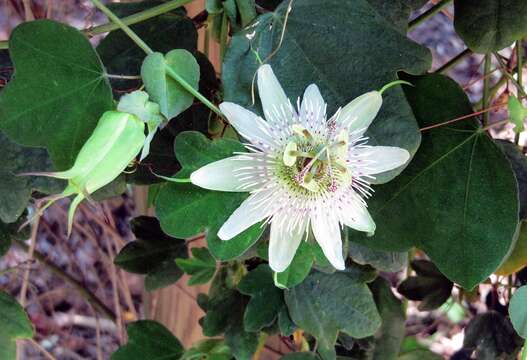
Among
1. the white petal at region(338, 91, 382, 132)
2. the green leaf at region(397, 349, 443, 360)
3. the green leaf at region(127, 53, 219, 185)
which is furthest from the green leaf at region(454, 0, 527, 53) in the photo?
the green leaf at region(397, 349, 443, 360)

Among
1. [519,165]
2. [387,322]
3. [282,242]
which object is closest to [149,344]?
[387,322]

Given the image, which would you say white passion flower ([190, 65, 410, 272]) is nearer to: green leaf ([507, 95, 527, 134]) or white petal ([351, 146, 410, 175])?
white petal ([351, 146, 410, 175])

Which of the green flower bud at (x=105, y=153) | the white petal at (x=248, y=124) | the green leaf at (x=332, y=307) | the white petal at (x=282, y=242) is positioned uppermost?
the green flower bud at (x=105, y=153)

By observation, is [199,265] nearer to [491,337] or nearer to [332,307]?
[332,307]

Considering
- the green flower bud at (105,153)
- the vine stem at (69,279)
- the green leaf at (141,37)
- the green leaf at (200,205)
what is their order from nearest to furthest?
the green flower bud at (105,153) → the green leaf at (200,205) → the green leaf at (141,37) → the vine stem at (69,279)

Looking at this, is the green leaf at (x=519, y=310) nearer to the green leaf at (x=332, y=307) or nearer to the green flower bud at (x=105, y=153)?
the green leaf at (x=332, y=307)

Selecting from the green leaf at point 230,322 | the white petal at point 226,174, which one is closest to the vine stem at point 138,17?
the white petal at point 226,174
